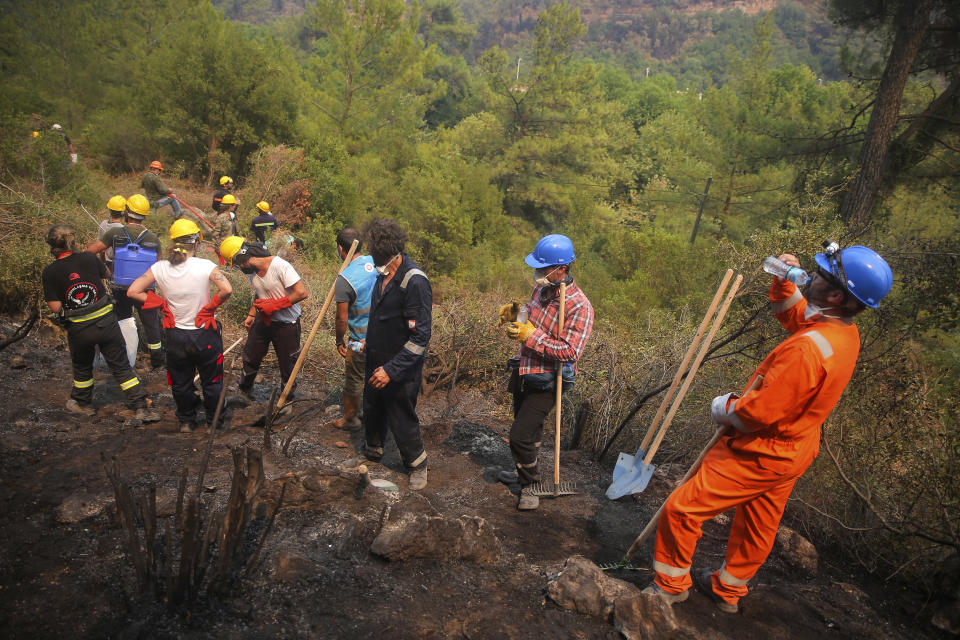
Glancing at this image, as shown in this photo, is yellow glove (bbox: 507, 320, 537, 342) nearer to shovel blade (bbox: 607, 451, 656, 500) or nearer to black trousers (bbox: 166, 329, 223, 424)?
shovel blade (bbox: 607, 451, 656, 500)

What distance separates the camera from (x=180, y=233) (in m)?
4.09

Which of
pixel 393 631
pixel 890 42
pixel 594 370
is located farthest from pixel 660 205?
pixel 393 631

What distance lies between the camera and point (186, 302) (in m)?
4.17

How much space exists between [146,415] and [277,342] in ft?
4.19

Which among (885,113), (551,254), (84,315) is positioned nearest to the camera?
(551,254)

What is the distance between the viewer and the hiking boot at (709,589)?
9.86 feet

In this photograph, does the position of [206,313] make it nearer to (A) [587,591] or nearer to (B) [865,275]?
(A) [587,591]

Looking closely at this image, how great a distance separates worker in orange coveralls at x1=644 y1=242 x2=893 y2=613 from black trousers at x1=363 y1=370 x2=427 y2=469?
6.26 feet

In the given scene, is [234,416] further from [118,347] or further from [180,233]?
[180,233]

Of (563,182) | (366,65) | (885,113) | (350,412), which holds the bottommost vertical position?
(563,182)

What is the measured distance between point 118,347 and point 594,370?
184 inches

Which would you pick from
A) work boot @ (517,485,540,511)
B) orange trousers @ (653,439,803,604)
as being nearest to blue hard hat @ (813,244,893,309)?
orange trousers @ (653,439,803,604)

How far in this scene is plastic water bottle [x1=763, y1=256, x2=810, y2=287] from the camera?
2816mm

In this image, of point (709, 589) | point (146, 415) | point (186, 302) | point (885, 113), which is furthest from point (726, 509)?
point (885, 113)
